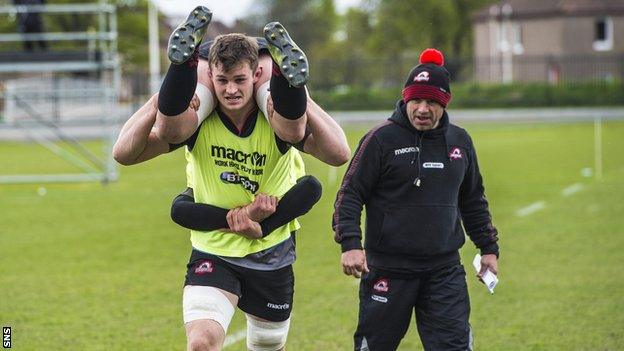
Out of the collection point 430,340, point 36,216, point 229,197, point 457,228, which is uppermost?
point 229,197

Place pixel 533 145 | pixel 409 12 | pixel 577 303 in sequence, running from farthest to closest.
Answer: pixel 409 12 < pixel 533 145 < pixel 577 303

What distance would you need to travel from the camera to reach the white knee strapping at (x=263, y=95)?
538 centimetres

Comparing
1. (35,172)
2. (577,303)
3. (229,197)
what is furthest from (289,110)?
(35,172)

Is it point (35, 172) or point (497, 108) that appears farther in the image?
point (497, 108)

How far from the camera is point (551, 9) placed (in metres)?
76.2

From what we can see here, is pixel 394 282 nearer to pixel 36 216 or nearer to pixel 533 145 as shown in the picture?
pixel 36 216

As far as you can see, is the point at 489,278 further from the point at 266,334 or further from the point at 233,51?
the point at 233,51

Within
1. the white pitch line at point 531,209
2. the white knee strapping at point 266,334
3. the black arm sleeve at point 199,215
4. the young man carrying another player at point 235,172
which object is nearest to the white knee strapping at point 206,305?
the young man carrying another player at point 235,172

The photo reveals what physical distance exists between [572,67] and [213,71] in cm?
6041

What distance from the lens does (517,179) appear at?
22.6 m

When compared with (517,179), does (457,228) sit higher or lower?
higher

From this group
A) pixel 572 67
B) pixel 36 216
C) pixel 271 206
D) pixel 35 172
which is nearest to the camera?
pixel 271 206

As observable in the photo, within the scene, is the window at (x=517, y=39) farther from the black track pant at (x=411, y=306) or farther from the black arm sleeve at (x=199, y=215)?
the black arm sleeve at (x=199, y=215)

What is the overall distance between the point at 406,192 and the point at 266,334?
3.56ft
